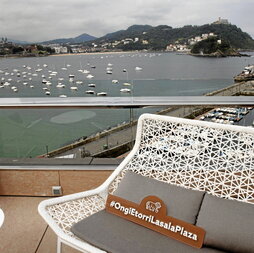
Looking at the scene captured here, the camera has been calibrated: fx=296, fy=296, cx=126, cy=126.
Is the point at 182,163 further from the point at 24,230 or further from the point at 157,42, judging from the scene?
the point at 157,42

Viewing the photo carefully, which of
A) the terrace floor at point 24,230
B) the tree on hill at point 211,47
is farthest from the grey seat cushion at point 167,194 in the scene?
the tree on hill at point 211,47

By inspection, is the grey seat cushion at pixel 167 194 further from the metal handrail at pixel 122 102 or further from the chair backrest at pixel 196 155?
the metal handrail at pixel 122 102

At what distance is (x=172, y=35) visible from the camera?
4.25 metres

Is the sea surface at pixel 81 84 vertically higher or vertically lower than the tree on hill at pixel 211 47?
lower

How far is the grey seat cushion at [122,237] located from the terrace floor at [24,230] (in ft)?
2.04

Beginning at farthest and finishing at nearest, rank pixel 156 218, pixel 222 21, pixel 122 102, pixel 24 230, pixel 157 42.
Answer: pixel 157 42 → pixel 222 21 → pixel 122 102 → pixel 24 230 → pixel 156 218

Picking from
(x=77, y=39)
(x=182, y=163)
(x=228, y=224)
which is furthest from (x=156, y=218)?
(x=77, y=39)

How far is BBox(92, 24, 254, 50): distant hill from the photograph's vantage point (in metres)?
3.93

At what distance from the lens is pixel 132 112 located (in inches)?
109

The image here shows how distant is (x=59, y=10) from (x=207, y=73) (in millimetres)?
2199

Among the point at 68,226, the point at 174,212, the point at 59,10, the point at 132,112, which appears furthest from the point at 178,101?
the point at 59,10

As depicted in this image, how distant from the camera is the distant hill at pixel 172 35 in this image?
3930 mm

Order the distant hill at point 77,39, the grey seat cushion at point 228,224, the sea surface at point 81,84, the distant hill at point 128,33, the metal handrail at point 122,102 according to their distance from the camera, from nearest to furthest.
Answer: the grey seat cushion at point 228,224, the metal handrail at point 122,102, the sea surface at point 81,84, the distant hill at point 77,39, the distant hill at point 128,33

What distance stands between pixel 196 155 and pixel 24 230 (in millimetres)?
→ 1563
